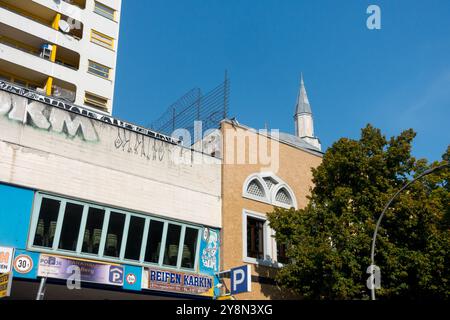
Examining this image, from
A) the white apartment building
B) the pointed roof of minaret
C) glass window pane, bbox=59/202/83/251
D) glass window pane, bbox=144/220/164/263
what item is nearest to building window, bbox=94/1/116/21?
the white apartment building

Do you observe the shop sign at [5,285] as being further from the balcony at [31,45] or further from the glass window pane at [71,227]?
the balcony at [31,45]

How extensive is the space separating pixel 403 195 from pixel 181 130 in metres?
12.4

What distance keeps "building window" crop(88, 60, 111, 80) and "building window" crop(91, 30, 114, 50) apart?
198 centimetres

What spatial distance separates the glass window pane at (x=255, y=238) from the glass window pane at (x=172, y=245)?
361 centimetres

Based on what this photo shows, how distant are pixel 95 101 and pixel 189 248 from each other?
74.6 feet

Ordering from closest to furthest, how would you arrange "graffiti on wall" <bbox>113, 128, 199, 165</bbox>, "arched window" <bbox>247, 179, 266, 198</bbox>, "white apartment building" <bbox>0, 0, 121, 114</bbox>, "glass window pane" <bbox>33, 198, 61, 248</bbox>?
"glass window pane" <bbox>33, 198, 61, 248</bbox>
"graffiti on wall" <bbox>113, 128, 199, 165</bbox>
"arched window" <bbox>247, 179, 266, 198</bbox>
"white apartment building" <bbox>0, 0, 121, 114</bbox>

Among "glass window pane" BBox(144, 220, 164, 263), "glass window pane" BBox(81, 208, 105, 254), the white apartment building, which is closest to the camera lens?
"glass window pane" BBox(81, 208, 105, 254)

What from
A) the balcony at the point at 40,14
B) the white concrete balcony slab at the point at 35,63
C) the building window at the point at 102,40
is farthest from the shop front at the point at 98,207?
the building window at the point at 102,40

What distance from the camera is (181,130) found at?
27.4 m

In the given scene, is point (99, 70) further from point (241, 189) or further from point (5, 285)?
point (5, 285)

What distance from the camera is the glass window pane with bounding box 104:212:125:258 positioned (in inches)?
731

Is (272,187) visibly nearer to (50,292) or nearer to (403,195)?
(403,195)

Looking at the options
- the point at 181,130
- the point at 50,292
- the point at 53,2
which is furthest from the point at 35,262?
the point at 53,2

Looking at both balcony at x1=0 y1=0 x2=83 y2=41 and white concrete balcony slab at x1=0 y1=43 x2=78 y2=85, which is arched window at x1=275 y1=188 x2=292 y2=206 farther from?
balcony at x1=0 y1=0 x2=83 y2=41
